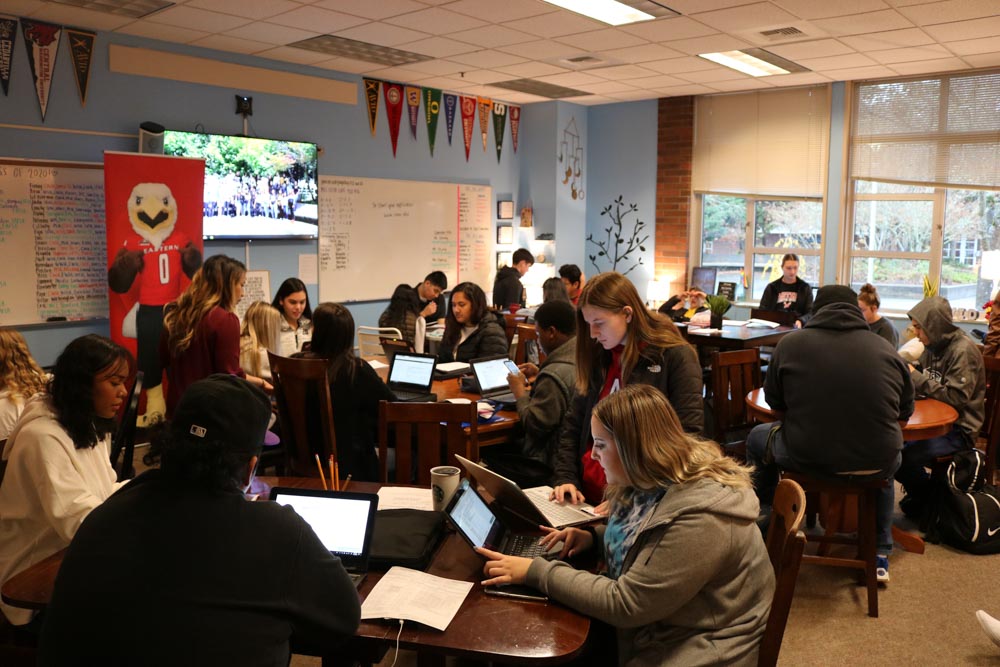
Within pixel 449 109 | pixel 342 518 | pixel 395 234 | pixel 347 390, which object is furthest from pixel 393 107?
pixel 342 518

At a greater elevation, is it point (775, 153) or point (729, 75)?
point (729, 75)

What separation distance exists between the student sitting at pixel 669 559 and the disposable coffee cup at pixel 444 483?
1.44 feet

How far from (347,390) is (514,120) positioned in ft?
20.4

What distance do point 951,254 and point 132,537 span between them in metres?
7.85

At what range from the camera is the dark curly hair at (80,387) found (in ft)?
7.36

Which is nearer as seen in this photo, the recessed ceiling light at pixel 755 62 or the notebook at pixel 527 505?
the notebook at pixel 527 505

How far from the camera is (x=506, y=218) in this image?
884 cm

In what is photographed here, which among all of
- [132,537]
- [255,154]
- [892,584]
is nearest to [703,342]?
[892,584]

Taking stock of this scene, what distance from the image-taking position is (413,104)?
765 cm

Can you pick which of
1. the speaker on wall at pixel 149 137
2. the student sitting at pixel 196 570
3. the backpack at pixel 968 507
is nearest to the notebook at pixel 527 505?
the student sitting at pixel 196 570

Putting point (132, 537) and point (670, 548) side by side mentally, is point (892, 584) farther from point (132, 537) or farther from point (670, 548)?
point (132, 537)

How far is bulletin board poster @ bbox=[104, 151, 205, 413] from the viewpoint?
17.0ft

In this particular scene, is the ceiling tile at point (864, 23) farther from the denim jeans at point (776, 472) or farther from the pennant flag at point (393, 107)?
the pennant flag at point (393, 107)

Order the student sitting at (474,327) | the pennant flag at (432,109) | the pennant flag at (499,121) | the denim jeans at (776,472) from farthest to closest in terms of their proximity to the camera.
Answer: the pennant flag at (499,121), the pennant flag at (432,109), the student sitting at (474,327), the denim jeans at (776,472)
